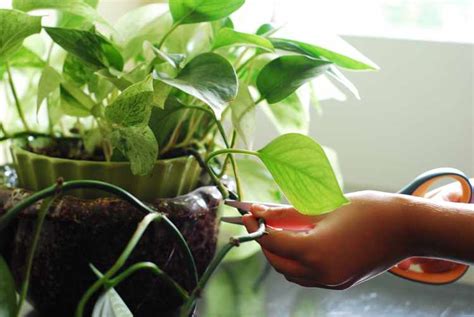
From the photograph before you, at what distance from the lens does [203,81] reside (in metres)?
0.48

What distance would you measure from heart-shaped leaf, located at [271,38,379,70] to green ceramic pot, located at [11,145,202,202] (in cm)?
11

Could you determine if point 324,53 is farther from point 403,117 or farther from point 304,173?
point 403,117

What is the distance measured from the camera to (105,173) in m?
0.55

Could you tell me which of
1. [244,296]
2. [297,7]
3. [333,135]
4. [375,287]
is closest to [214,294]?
[244,296]

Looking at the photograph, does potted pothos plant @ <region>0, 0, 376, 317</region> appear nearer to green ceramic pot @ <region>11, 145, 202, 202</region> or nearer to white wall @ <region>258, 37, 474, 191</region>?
green ceramic pot @ <region>11, 145, 202, 202</region>

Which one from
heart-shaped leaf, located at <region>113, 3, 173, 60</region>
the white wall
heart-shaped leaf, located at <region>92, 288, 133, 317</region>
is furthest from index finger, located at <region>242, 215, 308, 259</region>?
the white wall

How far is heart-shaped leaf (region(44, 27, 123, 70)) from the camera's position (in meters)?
0.51

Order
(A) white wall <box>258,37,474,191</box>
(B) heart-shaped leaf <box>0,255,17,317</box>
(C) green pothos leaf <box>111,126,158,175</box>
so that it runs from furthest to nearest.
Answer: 1. (A) white wall <box>258,37,474,191</box>
2. (C) green pothos leaf <box>111,126,158,175</box>
3. (B) heart-shaped leaf <box>0,255,17,317</box>

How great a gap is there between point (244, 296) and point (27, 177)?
23 centimetres

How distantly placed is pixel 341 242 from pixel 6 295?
0.69 feet

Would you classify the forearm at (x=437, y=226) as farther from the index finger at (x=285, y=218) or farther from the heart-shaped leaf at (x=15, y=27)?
the heart-shaped leaf at (x=15, y=27)

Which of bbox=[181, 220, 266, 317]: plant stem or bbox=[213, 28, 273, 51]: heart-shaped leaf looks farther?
bbox=[213, 28, 273, 51]: heart-shaped leaf

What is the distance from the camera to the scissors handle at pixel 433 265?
60cm

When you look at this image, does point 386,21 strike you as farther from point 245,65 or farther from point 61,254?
point 61,254
